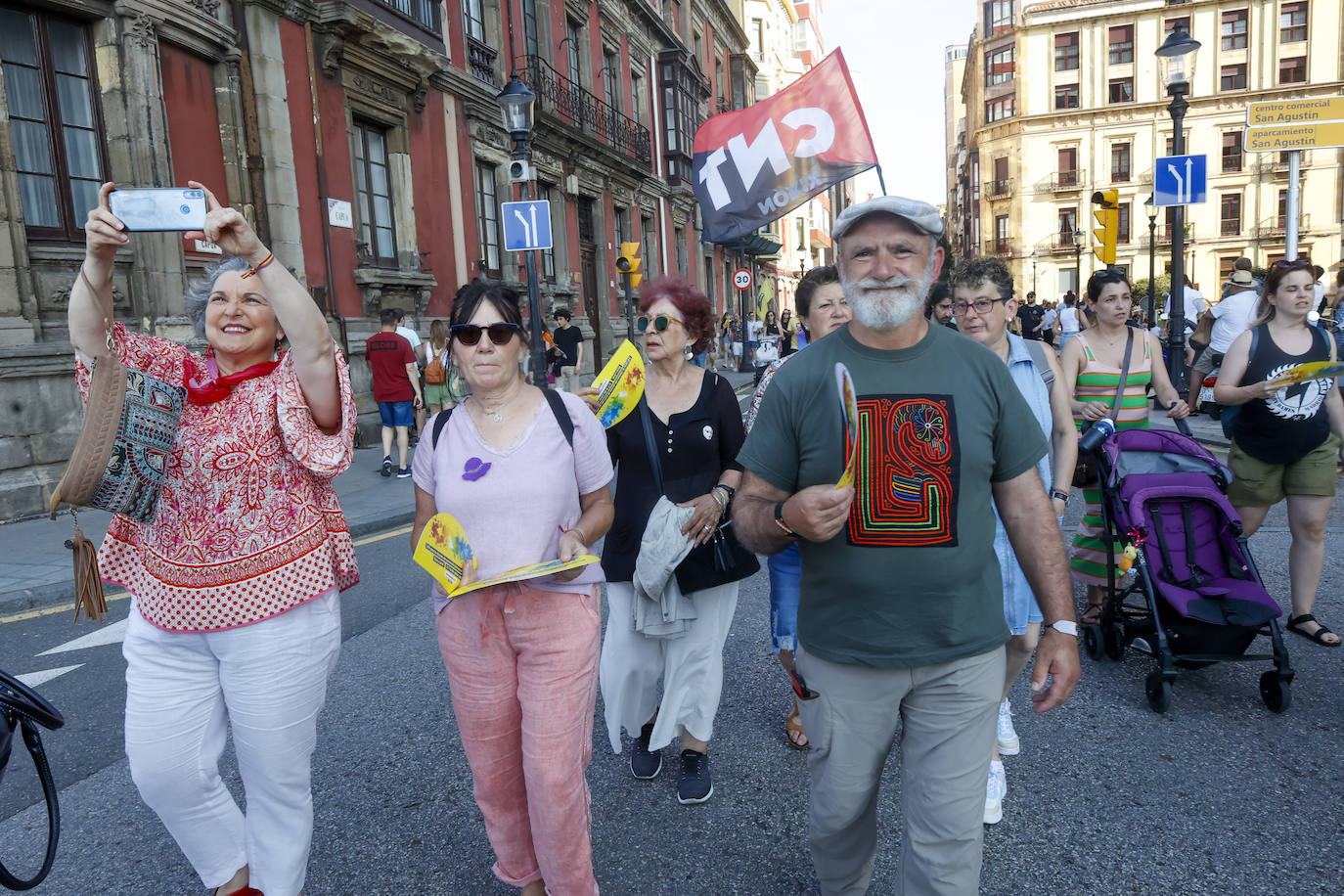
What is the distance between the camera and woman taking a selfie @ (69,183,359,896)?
88.0 inches

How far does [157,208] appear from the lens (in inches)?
83.5

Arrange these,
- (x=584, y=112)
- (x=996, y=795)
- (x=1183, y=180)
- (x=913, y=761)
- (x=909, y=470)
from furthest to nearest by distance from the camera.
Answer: (x=584, y=112)
(x=1183, y=180)
(x=996, y=795)
(x=913, y=761)
(x=909, y=470)

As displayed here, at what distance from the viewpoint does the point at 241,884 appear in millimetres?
2443

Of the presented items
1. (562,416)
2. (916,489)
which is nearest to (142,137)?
(562,416)

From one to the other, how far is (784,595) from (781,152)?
3147 mm

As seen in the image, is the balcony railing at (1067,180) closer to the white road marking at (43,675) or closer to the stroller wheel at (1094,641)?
the stroller wheel at (1094,641)

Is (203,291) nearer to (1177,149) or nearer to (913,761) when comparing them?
(913,761)

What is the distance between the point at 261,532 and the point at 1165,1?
61333mm

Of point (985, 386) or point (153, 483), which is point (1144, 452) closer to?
point (985, 386)

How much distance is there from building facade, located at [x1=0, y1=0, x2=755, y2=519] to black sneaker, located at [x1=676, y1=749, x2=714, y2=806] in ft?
27.8

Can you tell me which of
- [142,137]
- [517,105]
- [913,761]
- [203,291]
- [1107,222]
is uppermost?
[517,105]

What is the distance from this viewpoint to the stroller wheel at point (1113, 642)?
14.2 ft

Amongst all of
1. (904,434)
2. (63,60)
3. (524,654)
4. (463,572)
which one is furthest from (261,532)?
(63,60)

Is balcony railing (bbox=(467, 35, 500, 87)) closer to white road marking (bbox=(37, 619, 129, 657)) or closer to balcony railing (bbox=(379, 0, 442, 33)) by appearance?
balcony railing (bbox=(379, 0, 442, 33))
